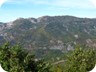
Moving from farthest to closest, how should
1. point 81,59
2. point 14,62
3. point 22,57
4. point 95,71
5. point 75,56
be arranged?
point 75,56, point 81,59, point 22,57, point 14,62, point 95,71

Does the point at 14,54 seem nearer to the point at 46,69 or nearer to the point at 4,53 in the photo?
the point at 4,53

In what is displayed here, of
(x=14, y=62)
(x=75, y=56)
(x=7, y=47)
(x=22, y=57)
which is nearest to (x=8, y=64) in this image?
(x=14, y=62)

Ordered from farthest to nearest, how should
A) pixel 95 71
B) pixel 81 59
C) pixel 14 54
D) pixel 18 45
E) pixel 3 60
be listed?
pixel 81 59 → pixel 18 45 → pixel 14 54 → pixel 3 60 → pixel 95 71

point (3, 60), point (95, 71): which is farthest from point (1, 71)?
point (3, 60)

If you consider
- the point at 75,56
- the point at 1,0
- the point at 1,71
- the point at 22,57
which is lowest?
the point at 75,56

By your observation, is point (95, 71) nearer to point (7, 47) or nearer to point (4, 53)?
point (4, 53)

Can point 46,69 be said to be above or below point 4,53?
below

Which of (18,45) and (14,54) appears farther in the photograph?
(18,45)

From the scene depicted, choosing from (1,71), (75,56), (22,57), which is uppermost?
(1,71)

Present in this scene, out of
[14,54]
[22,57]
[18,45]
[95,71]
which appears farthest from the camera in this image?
[18,45]
